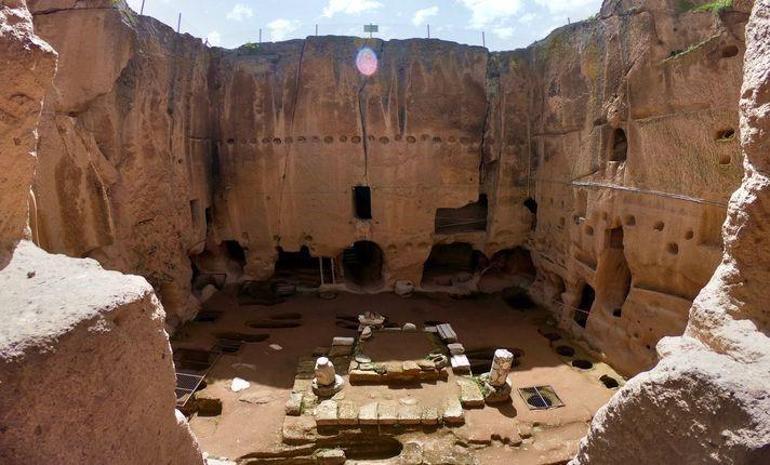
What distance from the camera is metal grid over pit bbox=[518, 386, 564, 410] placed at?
7980mm

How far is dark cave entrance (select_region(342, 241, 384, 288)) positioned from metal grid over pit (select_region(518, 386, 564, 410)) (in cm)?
585

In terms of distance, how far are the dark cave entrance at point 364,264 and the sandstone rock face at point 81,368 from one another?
10180mm

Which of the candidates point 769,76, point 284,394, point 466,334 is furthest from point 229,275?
point 769,76

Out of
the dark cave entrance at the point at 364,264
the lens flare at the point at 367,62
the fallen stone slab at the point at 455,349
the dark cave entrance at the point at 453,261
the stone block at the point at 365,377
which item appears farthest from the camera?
the dark cave entrance at the point at 453,261

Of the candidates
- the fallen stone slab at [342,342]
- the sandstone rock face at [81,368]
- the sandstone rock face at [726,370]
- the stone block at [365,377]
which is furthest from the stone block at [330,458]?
the sandstone rock face at [726,370]

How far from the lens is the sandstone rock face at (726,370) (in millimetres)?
2619

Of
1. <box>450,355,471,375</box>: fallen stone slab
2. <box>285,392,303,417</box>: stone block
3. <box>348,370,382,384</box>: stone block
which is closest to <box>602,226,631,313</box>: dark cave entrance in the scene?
<box>450,355,471,375</box>: fallen stone slab

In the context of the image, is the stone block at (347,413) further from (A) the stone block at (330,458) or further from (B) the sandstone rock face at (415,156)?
(B) the sandstone rock face at (415,156)

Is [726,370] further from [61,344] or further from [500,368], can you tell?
[500,368]

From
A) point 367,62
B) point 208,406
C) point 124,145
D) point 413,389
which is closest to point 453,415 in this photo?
point 413,389

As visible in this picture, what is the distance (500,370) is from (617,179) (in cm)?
451

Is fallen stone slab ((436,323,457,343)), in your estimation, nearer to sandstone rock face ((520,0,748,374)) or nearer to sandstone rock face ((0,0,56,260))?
sandstone rock face ((520,0,748,374))

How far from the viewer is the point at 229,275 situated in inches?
530

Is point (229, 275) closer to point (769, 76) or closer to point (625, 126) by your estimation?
point (625, 126)
